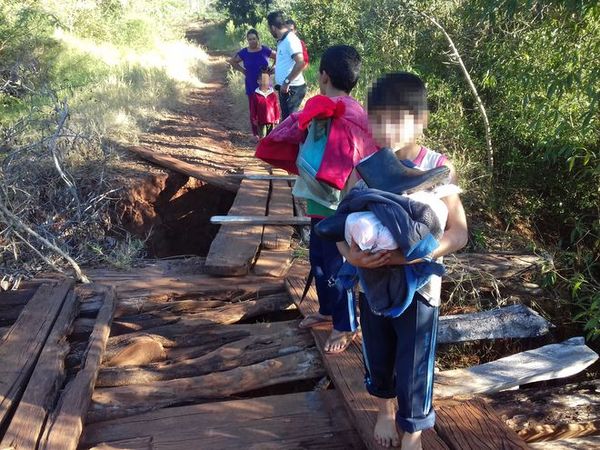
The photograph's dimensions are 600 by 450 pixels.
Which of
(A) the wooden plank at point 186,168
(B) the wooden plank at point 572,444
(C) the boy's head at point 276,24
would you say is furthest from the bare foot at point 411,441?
(C) the boy's head at point 276,24

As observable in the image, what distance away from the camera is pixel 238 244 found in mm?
4742

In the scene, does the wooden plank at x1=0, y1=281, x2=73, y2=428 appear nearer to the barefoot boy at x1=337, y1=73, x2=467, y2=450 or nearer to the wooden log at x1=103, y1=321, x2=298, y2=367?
the wooden log at x1=103, y1=321, x2=298, y2=367

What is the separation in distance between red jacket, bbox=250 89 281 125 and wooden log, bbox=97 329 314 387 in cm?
529

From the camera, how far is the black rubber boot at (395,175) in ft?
5.96

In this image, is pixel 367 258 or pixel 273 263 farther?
pixel 273 263

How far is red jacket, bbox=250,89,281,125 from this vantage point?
816 centimetres

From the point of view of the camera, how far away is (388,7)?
735 cm

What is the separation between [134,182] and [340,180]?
4.79 m

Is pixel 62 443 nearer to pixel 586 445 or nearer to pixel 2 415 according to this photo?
pixel 2 415

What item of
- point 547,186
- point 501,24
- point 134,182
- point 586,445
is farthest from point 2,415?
point 501,24

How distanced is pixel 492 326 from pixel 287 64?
14.9ft

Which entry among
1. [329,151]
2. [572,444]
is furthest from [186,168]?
[572,444]

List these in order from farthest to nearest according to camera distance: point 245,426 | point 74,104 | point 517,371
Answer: point 74,104 < point 517,371 < point 245,426

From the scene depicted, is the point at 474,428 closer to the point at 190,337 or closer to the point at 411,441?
the point at 411,441
